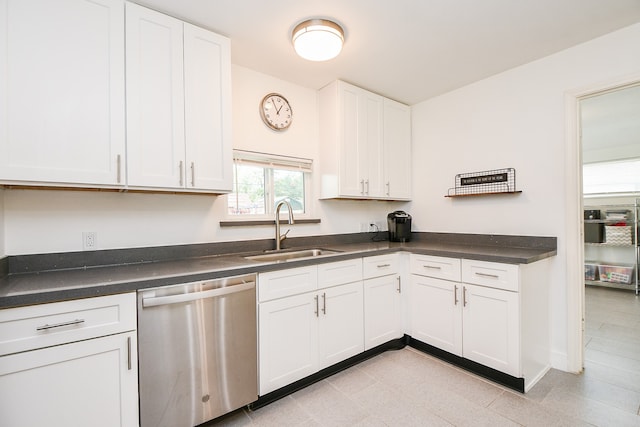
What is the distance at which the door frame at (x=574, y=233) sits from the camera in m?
2.19

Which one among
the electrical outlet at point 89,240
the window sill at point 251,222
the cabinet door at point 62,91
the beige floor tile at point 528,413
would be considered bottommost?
the beige floor tile at point 528,413

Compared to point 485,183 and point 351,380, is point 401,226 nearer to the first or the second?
point 485,183

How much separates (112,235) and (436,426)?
2283 mm

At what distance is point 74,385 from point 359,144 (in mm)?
2570

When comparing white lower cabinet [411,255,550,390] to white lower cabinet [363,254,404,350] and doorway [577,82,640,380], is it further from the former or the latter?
doorway [577,82,640,380]

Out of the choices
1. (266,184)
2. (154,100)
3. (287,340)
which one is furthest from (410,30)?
(287,340)

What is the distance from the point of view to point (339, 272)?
86.4 inches

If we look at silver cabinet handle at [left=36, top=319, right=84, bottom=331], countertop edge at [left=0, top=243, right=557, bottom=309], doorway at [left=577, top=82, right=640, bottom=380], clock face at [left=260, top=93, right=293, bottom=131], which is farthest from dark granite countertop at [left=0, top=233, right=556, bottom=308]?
doorway at [left=577, top=82, right=640, bottom=380]

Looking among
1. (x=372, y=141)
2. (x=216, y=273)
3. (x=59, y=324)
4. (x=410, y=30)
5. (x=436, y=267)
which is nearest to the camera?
(x=59, y=324)

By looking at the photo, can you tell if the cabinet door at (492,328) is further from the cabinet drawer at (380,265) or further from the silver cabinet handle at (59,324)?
the silver cabinet handle at (59,324)

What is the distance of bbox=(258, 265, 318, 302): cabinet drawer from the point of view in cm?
181

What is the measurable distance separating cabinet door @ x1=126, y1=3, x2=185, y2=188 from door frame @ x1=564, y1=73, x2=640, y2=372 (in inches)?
112

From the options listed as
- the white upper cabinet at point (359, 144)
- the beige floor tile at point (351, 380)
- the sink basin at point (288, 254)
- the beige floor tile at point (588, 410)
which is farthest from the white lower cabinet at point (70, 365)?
the beige floor tile at point (588, 410)

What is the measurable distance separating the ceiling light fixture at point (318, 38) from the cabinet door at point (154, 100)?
2.51 feet
